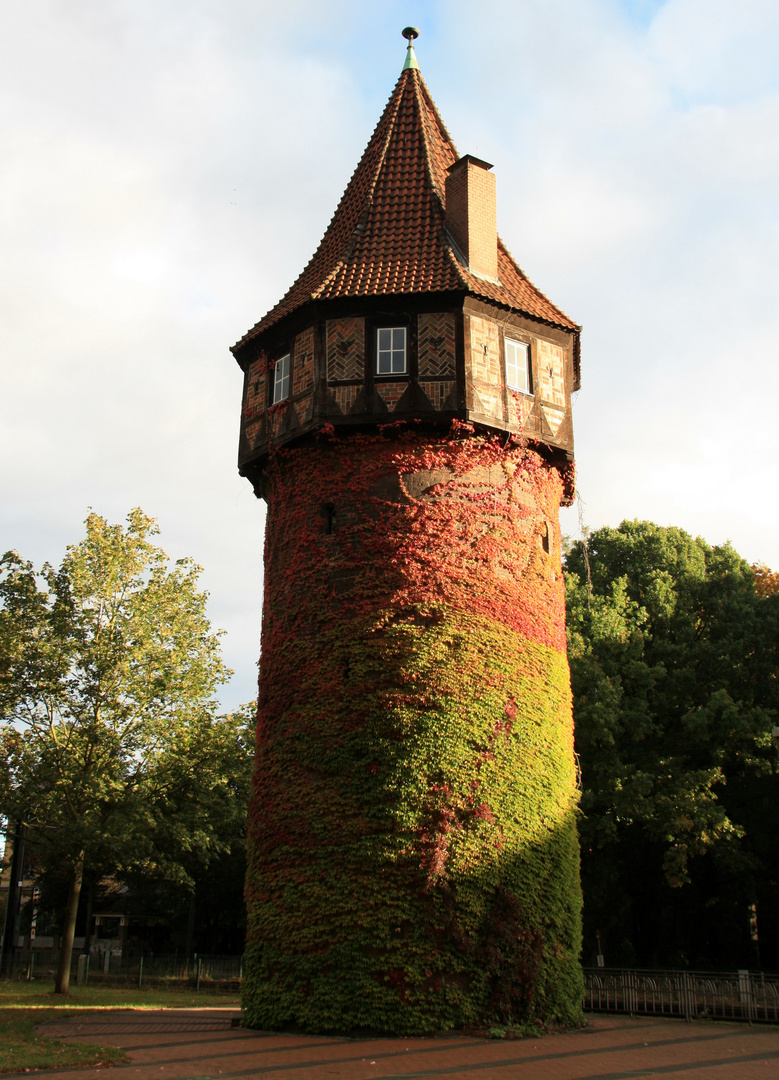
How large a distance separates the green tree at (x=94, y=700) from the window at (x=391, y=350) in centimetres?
1205

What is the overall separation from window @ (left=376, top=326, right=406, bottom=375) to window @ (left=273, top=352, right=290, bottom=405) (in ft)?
6.22

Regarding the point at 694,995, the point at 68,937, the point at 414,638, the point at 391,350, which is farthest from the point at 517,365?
the point at 68,937

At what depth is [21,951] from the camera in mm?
34156

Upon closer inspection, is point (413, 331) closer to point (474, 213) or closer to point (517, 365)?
point (517, 365)

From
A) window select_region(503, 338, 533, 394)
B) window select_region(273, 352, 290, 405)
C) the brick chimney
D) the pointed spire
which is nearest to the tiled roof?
the pointed spire

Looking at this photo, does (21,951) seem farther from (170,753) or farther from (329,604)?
(329,604)

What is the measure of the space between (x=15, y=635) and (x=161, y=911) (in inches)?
1037

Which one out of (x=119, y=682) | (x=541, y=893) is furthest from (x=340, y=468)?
(x=119, y=682)

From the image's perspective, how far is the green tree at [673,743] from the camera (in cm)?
2511

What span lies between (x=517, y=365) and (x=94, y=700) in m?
14.3

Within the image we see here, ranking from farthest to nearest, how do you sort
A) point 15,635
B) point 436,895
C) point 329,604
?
point 15,635
point 329,604
point 436,895

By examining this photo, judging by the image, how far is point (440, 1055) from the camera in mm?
11609

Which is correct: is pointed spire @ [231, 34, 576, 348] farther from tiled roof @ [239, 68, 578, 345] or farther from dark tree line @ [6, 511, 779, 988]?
dark tree line @ [6, 511, 779, 988]

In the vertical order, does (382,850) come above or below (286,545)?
below
